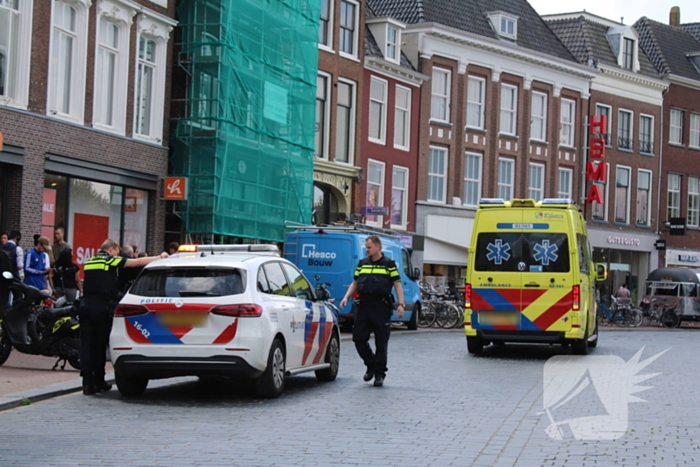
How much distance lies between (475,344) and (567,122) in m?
32.1

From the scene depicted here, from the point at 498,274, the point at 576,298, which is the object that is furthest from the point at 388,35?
the point at 576,298

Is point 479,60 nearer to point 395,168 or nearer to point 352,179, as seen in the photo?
point 395,168

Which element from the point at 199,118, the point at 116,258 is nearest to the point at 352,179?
the point at 199,118

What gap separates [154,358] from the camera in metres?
11.5

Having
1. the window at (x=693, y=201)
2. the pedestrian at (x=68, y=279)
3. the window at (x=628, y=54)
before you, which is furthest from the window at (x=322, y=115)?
the window at (x=693, y=201)

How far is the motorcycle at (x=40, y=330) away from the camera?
1423 cm

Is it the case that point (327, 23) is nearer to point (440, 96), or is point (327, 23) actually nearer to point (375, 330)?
point (440, 96)

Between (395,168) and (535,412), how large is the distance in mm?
30156

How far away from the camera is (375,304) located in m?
13.4

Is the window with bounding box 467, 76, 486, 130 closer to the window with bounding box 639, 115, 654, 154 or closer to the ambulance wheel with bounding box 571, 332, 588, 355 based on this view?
the window with bounding box 639, 115, 654, 154

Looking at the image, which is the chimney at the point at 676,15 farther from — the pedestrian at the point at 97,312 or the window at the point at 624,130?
the pedestrian at the point at 97,312

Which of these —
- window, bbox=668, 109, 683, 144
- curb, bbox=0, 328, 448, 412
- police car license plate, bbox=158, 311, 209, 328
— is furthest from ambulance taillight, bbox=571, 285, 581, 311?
window, bbox=668, 109, 683, 144

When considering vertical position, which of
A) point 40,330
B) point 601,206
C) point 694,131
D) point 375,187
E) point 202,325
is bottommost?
point 40,330

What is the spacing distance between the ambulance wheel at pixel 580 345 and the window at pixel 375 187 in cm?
2012
